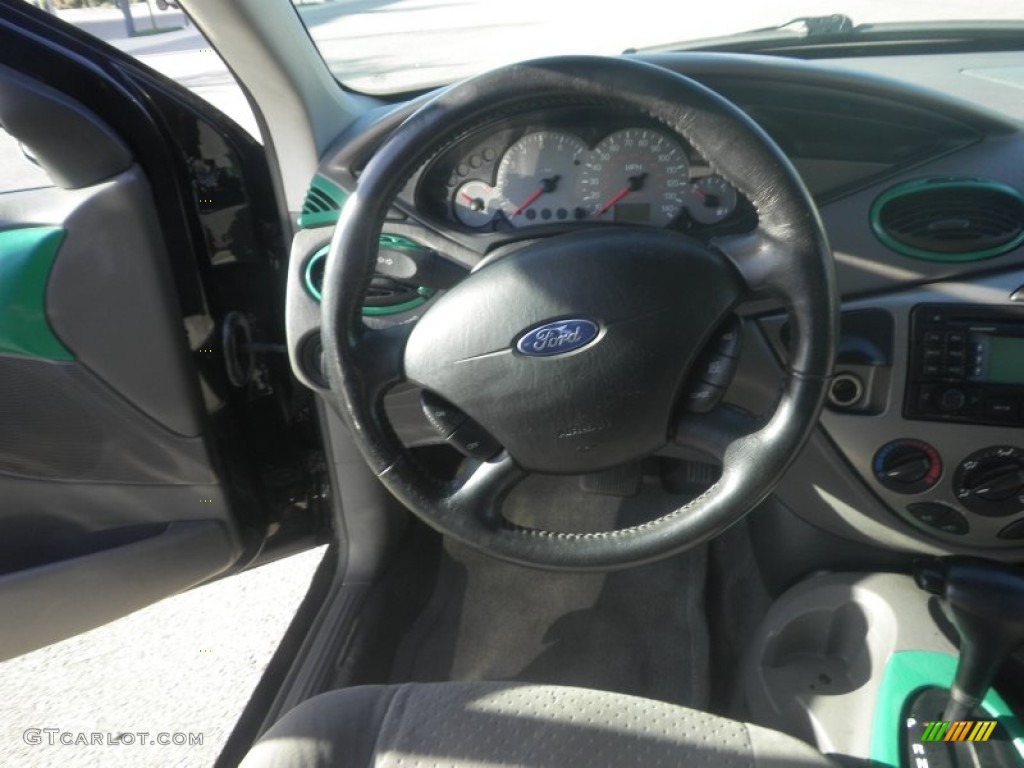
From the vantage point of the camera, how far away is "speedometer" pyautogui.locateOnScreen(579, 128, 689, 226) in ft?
3.78

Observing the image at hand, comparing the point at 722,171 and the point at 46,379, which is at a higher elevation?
the point at 722,171

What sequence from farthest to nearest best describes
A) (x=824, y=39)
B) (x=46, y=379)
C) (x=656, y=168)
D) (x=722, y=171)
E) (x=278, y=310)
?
(x=278, y=310) → (x=824, y=39) → (x=46, y=379) → (x=656, y=168) → (x=722, y=171)

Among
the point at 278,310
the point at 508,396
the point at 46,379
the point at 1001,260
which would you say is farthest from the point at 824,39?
the point at 46,379

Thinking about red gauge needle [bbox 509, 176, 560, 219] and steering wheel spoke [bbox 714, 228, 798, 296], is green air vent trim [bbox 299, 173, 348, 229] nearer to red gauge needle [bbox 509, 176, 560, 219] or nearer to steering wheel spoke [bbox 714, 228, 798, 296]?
red gauge needle [bbox 509, 176, 560, 219]

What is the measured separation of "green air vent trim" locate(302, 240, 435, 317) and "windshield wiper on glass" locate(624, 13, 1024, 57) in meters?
0.64

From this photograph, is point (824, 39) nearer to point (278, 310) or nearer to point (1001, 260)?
point (1001, 260)

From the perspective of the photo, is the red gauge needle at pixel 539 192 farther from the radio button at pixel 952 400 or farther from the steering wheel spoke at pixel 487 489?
the radio button at pixel 952 400

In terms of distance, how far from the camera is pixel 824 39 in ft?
4.92

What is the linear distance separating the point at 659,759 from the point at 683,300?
1.82 feet

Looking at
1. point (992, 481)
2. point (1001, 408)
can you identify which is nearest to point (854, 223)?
point (1001, 408)

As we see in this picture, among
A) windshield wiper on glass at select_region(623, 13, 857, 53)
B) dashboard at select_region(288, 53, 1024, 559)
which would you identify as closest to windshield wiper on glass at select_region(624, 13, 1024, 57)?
windshield wiper on glass at select_region(623, 13, 857, 53)

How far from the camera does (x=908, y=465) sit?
4.25 feet

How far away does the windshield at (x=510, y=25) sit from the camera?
1561 mm

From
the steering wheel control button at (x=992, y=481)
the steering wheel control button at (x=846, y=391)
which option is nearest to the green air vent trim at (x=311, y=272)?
the steering wheel control button at (x=846, y=391)
